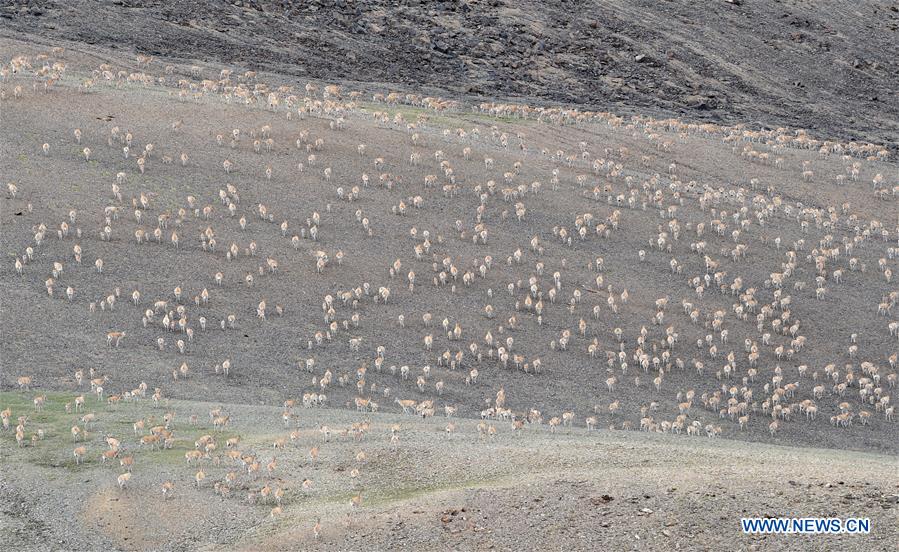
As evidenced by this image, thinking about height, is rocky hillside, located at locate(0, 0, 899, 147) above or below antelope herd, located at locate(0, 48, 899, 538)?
above

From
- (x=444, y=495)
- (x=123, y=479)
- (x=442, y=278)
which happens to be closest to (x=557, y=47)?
(x=442, y=278)

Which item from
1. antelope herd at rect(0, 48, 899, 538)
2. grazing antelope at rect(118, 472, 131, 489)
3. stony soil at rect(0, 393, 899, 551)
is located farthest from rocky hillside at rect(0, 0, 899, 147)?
grazing antelope at rect(118, 472, 131, 489)

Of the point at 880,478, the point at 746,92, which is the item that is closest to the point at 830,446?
the point at 880,478

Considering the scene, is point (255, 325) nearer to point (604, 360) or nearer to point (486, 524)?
point (604, 360)

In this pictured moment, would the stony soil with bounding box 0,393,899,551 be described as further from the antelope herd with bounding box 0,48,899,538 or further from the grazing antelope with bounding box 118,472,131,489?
the antelope herd with bounding box 0,48,899,538

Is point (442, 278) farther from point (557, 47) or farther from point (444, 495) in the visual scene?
point (557, 47)

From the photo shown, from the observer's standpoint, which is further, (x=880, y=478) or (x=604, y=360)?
(x=604, y=360)
